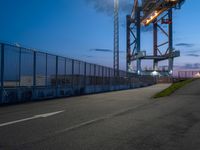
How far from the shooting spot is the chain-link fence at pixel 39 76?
15.1 metres

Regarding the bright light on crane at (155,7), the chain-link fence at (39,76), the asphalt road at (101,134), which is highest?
the bright light on crane at (155,7)

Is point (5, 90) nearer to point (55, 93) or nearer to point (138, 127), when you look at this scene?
point (55, 93)

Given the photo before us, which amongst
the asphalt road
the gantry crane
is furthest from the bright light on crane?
the asphalt road

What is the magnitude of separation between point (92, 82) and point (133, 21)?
2601 inches

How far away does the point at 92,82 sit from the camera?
28.4 meters

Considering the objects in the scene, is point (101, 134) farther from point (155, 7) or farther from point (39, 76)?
point (155, 7)

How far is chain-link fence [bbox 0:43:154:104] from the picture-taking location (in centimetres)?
1512

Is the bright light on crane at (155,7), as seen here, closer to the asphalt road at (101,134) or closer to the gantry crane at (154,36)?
the gantry crane at (154,36)

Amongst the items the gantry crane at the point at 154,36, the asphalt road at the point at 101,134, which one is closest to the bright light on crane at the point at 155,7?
the gantry crane at the point at 154,36

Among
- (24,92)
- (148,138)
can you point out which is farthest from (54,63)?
(148,138)

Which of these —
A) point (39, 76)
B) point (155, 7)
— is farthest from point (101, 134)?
point (155, 7)

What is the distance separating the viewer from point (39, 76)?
18250mm

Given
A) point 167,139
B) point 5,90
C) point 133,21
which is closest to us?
point 167,139

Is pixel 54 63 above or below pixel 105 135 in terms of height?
above
